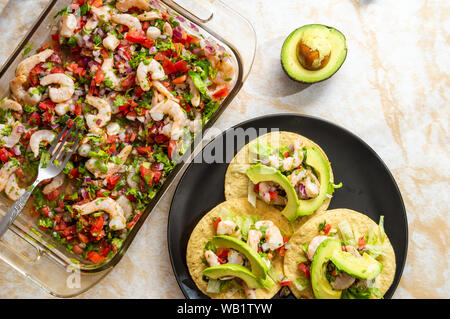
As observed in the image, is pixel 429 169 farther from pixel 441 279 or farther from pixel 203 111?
pixel 203 111

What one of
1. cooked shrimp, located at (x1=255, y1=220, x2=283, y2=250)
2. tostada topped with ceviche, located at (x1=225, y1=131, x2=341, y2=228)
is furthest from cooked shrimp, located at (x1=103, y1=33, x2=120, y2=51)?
cooked shrimp, located at (x1=255, y1=220, x2=283, y2=250)

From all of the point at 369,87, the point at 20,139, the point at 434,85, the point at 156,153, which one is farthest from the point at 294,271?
the point at 20,139

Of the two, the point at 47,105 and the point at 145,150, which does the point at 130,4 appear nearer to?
the point at 47,105

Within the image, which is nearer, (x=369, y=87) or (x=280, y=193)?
(x=280, y=193)

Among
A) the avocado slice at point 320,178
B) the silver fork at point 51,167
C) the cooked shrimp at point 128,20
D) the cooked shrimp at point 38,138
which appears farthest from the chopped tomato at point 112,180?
the avocado slice at point 320,178

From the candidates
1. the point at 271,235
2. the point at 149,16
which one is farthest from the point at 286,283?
the point at 149,16

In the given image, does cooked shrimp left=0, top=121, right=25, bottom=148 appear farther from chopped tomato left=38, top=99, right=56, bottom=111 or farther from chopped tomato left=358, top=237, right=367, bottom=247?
chopped tomato left=358, top=237, right=367, bottom=247
